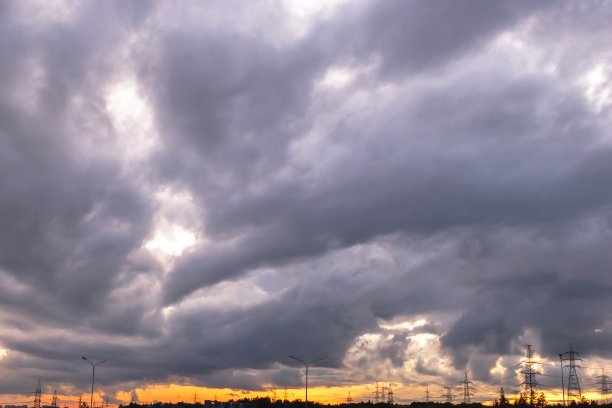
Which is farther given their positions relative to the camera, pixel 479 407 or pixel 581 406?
pixel 479 407

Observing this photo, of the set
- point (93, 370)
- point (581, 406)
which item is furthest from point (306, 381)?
point (581, 406)

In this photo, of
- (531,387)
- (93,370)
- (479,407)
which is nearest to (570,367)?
(531,387)

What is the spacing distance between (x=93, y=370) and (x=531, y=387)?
127 meters

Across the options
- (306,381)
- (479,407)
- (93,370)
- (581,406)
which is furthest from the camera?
(479,407)

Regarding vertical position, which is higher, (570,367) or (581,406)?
(570,367)

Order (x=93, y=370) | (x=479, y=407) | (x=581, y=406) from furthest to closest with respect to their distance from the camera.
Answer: (x=479, y=407) < (x=581, y=406) < (x=93, y=370)

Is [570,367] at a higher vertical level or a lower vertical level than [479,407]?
higher

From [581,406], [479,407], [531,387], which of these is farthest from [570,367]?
[479,407]

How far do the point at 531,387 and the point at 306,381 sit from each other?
68.0 m

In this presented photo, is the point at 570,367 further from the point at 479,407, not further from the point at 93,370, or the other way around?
the point at 93,370

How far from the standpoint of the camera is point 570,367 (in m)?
160

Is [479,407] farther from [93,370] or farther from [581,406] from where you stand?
[93,370]

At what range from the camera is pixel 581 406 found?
18325 cm

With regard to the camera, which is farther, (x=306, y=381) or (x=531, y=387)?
(x=531, y=387)
